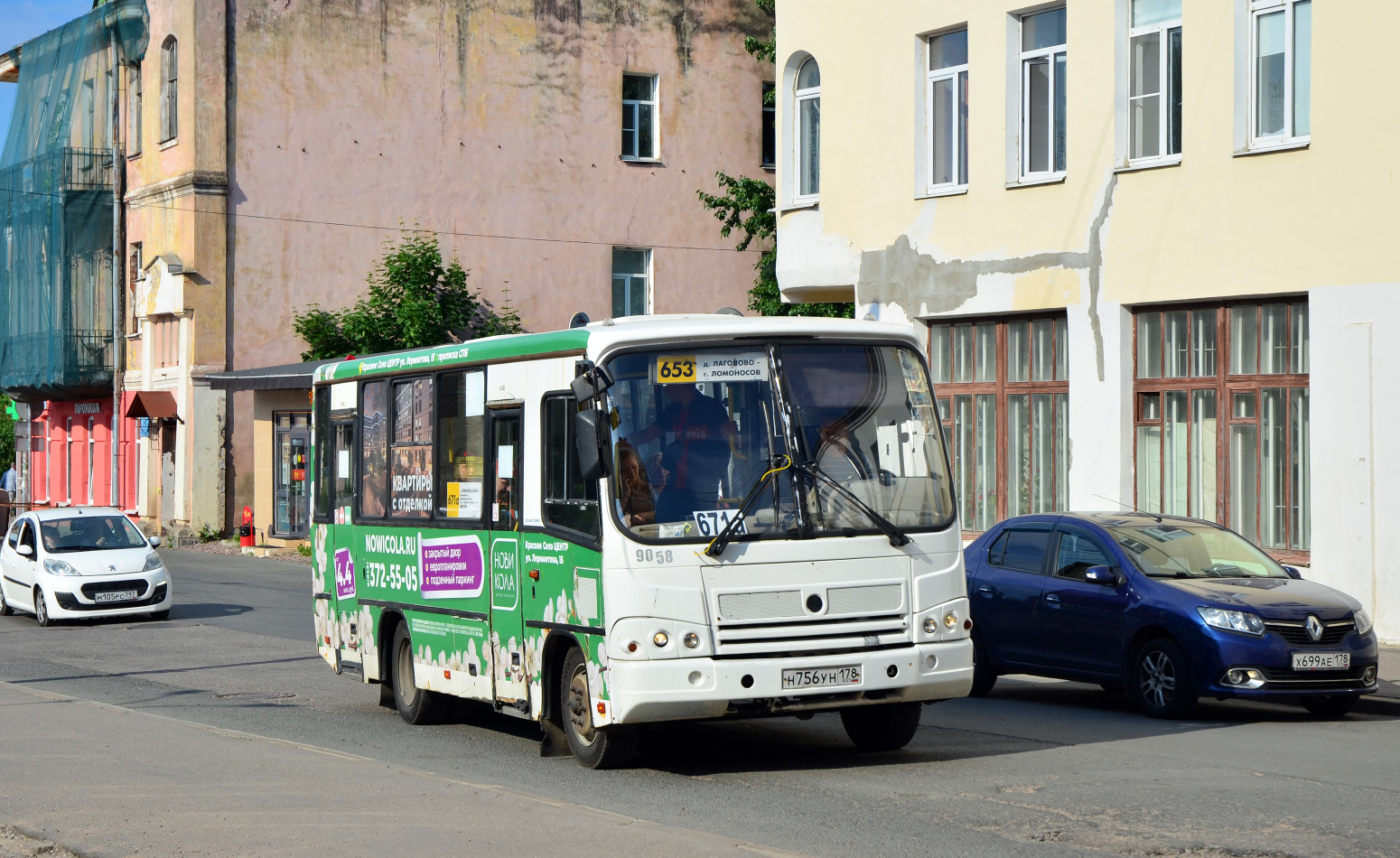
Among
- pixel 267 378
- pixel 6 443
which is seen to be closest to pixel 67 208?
pixel 267 378

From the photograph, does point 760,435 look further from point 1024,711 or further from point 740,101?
point 740,101

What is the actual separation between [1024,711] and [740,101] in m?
35.0

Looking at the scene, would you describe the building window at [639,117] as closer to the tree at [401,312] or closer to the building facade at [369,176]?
the building facade at [369,176]

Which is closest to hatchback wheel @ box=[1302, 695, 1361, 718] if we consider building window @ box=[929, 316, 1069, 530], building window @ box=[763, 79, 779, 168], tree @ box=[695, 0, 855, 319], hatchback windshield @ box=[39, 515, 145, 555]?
building window @ box=[929, 316, 1069, 530]

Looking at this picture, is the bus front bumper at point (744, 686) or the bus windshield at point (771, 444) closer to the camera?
the bus front bumper at point (744, 686)

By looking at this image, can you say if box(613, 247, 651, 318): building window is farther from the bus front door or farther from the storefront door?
the bus front door

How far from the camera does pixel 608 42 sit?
150 feet

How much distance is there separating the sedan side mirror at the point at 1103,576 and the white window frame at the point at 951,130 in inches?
394

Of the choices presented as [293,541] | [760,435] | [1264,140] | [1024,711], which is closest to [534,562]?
[760,435]

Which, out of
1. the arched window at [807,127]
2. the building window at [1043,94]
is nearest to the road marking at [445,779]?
the building window at [1043,94]

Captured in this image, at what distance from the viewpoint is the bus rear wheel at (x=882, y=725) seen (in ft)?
37.3

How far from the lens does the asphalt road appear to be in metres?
8.53

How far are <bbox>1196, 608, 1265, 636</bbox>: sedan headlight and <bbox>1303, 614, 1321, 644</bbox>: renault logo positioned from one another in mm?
331

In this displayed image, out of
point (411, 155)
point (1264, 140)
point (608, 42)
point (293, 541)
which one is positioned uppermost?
point (608, 42)
